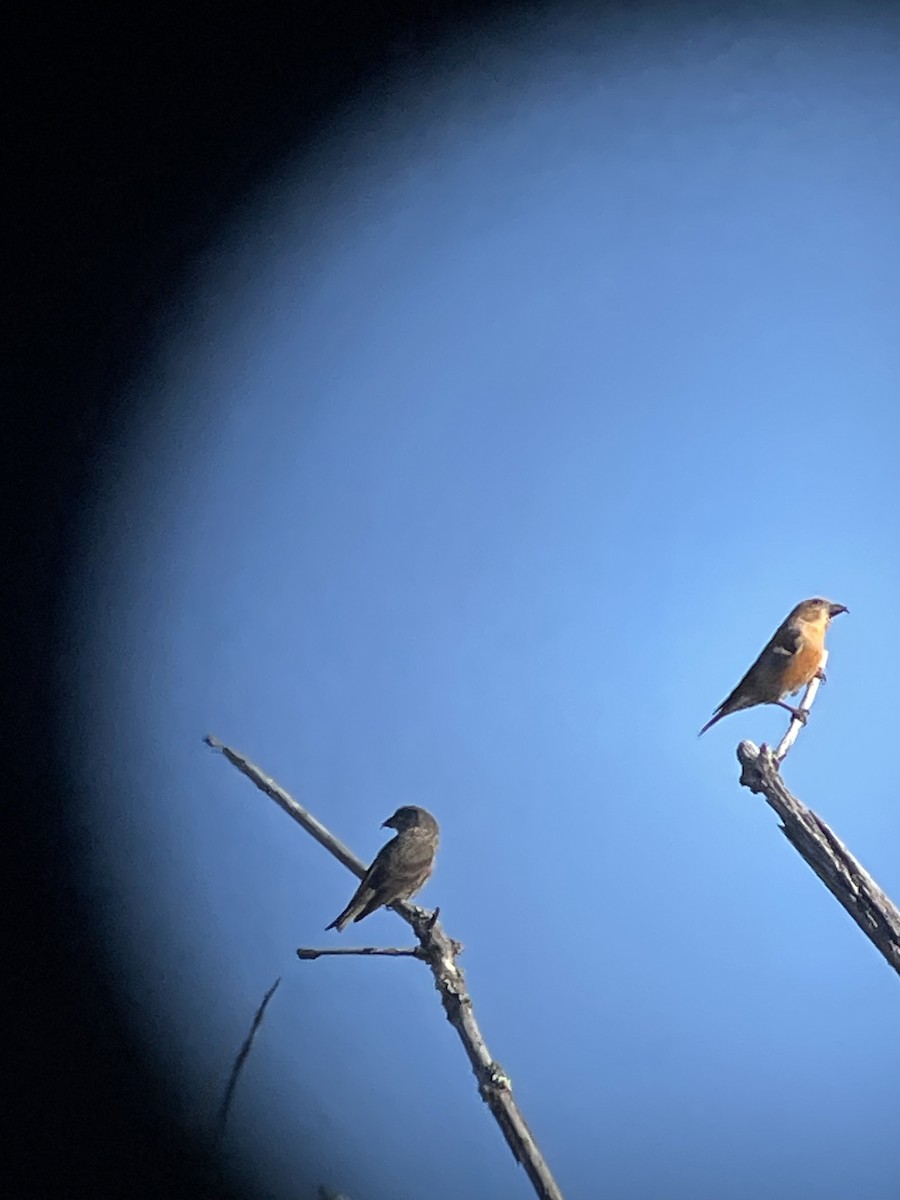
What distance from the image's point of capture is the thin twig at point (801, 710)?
2877 mm

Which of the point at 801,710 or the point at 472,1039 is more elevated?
the point at 801,710

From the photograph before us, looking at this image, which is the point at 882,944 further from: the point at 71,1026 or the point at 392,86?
the point at 392,86

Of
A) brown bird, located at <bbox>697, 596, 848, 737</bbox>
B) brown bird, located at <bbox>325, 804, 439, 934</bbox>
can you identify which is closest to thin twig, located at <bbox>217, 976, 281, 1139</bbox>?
brown bird, located at <bbox>325, 804, 439, 934</bbox>

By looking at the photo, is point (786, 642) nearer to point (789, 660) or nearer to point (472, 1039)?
point (789, 660)

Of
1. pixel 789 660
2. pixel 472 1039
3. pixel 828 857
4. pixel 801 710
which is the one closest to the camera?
pixel 828 857

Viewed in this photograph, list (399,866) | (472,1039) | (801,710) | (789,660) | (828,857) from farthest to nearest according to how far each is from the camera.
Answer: (399,866)
(789,660)
(801,710)
(472,1039)
(828,857)

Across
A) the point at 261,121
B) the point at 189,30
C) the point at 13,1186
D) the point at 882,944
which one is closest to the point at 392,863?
the point at 13,1186

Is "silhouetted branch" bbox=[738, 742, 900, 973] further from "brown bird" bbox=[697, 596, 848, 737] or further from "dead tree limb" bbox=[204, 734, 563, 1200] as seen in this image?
"dead tree limb" bbox=[204, 734, 563, 1200]

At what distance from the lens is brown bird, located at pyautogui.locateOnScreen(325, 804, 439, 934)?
3598 mm

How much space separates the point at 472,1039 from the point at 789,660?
6.04 feet

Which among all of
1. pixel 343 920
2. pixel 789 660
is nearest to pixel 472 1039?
pixel 343 920

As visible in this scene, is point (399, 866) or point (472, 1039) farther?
point (399, 866)

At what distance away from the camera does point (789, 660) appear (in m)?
3.55

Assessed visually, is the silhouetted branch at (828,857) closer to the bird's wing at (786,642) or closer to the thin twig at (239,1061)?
the bird's wing at (786,642)
